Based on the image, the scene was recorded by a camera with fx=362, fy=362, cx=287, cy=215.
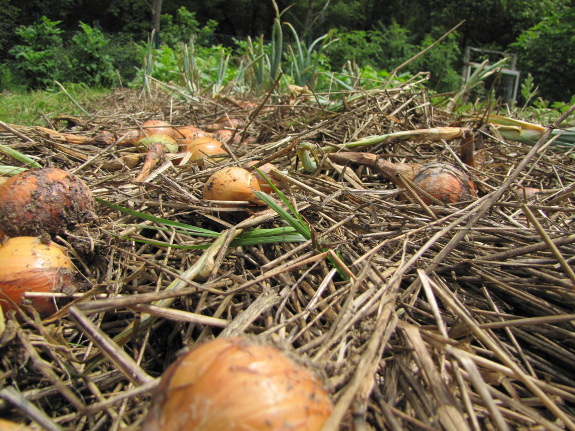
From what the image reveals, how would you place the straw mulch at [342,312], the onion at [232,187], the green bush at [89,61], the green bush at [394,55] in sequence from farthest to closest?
the green bush at [394,55], the green bush at [89,61], the onion at [232,187], the straw mulch at [342,312]

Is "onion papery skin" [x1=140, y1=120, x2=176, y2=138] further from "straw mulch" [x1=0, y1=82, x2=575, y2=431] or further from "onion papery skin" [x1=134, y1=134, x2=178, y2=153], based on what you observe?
"straw mulch" [x1=0, y1=82, x2=575, y2=431]

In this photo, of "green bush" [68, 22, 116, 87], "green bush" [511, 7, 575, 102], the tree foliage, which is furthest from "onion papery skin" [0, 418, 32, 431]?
"green bush" [511, 7, 575, 102]

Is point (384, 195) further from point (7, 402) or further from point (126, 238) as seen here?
point (7, 402)

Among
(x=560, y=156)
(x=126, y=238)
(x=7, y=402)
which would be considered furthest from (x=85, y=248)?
(x=560, y=156)

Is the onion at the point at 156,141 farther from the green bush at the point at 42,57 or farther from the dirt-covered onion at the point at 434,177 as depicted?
the green bush at the point at 42,57

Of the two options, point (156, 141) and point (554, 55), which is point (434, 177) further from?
point (554, 55)

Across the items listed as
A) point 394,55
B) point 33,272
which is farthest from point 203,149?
point 394,55

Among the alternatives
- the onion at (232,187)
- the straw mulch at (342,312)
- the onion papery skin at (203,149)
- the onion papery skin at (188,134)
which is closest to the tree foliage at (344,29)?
the onion papery skin at (188,134)
